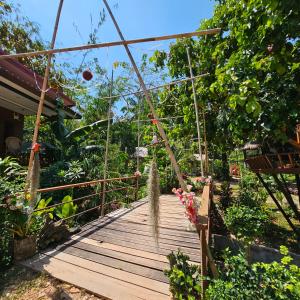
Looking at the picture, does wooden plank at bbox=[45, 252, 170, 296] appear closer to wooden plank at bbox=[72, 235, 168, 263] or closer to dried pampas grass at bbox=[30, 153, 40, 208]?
wooden plank at bbox=[72, 235, 168, 263]

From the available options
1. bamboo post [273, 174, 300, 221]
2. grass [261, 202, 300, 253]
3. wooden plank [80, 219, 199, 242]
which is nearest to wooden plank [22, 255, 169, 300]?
wooden plank [80, 219, 199, 242]

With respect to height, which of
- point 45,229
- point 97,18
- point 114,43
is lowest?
point 45,229

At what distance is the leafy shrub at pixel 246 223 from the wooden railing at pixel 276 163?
0.77m

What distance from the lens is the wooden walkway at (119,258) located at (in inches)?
98.7

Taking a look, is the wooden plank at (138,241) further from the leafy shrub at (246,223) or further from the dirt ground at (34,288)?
the dirt ground at (34,288)

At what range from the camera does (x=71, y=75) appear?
11867 millimetres

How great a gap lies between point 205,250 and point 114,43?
2.27m

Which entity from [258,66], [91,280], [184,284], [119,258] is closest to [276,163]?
[258,66]

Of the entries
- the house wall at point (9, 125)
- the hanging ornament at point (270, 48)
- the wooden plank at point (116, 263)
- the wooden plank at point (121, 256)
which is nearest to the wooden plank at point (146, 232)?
the wooden plank at point (121, 256)

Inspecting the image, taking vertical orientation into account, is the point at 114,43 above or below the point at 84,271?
above

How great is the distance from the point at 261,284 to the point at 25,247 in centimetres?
296

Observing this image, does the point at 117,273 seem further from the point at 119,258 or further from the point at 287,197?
the point at 287,197

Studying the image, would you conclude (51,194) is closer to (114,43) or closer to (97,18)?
(97,18)

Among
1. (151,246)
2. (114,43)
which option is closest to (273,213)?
(151,246)
